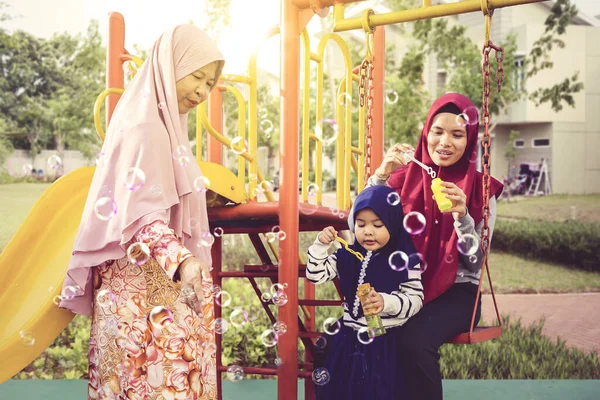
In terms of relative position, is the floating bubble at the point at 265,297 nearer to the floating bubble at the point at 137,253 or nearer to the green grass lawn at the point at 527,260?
the floating bubble at the point at 137,253

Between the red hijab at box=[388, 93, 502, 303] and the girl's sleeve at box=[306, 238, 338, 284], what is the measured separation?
398 millimetres

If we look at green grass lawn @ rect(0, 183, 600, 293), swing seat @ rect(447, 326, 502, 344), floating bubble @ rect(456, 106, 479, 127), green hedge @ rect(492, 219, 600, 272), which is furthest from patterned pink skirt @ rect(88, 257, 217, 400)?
green hedge @ rect(492, 219, 600, 272)

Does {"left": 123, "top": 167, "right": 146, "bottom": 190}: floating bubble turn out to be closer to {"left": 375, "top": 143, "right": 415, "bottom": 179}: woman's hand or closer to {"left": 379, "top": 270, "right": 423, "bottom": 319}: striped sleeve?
{"left": 379, "top": 270, "right": 423, "bottom": 319}: striped sleeve

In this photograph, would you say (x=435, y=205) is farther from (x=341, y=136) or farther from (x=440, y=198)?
(x=341, y=136)

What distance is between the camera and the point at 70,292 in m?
2.79

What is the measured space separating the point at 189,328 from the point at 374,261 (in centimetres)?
87

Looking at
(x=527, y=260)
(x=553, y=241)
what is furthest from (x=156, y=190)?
(x=527, y=260)

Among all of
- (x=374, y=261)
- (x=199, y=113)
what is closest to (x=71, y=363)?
(x=199, y=113)

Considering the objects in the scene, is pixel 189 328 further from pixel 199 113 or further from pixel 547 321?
pixel 547 321

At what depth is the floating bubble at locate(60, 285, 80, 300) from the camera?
276 cm

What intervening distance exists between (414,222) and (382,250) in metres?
0.19

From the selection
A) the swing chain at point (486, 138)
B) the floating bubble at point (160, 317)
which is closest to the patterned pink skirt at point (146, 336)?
the floating bubble at point (160, 317)

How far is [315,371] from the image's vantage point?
10.6 feet

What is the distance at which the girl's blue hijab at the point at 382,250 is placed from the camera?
3.06m
